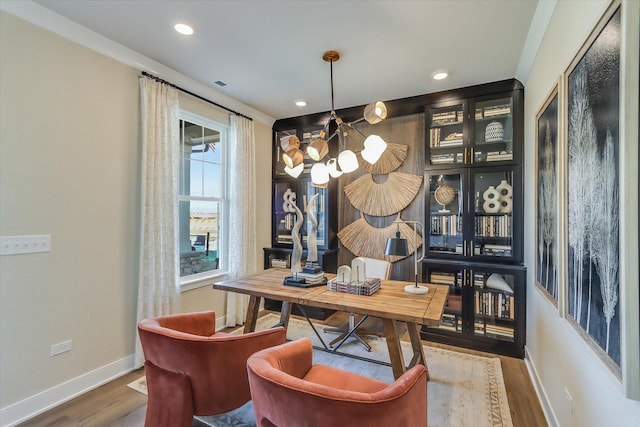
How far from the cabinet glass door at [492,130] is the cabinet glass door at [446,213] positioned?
33cm

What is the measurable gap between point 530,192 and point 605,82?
176 centimetres

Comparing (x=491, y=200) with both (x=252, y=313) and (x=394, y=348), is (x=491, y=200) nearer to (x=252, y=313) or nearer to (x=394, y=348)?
(x=394, y=348)

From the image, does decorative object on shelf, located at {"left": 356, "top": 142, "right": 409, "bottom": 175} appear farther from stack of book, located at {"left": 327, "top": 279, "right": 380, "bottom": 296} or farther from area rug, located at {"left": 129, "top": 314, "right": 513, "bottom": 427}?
area rug, located at {"left": 129, "top": 314, "right": 513, "bottom": 427}

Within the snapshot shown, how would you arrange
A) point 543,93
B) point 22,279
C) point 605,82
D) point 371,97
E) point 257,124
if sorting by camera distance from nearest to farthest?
1. point 605,82
2. point 22,279
3. point 543,93
4. point 371,97
5. point 257,124

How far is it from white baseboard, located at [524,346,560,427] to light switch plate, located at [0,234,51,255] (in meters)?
3.57

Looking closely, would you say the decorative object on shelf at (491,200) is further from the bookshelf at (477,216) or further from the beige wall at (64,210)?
the beige wall at (64,210)

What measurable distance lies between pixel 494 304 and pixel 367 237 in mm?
1634

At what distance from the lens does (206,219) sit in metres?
3.62

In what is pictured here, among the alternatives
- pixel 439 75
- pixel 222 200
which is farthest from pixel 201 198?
pixel 439 75

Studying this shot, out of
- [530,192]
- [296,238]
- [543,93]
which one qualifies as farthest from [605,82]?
[296,238]

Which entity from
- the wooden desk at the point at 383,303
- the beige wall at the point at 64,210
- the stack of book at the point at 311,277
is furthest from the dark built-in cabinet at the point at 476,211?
the beige wall at the point at 64,210

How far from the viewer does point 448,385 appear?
2400 millimetres

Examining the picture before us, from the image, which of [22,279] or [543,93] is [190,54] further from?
[543,93]

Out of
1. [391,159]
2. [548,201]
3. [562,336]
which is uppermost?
[391,159]
